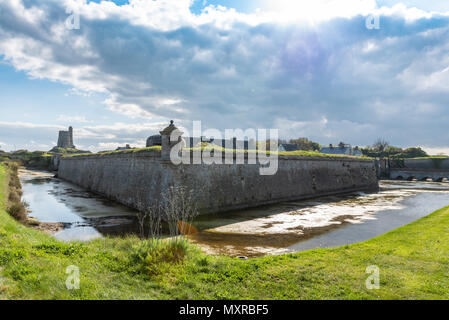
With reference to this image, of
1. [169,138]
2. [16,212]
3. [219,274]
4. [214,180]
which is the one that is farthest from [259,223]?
[16,212]

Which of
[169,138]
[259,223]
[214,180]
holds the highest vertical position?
[169,138]

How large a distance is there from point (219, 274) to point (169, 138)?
9.81 m

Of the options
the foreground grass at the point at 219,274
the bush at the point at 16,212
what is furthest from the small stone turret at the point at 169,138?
the foreground grass at the point at 219,274

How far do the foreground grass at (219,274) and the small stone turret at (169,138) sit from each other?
7.70 metres

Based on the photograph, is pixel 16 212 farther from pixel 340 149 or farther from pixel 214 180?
pixel 340 149

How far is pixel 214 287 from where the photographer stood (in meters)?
4.61

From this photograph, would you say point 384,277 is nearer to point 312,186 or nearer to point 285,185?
point 285,185

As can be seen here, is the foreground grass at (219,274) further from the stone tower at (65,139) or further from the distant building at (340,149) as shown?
the stone tower at (65,139)

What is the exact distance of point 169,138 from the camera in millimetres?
13906

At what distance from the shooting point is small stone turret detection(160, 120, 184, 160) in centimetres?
1371

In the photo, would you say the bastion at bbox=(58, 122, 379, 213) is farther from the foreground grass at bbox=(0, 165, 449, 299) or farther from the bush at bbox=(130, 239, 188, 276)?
the foreground grass at bbox=(0, 165, 449, 299)

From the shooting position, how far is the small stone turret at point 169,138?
13711 mm
